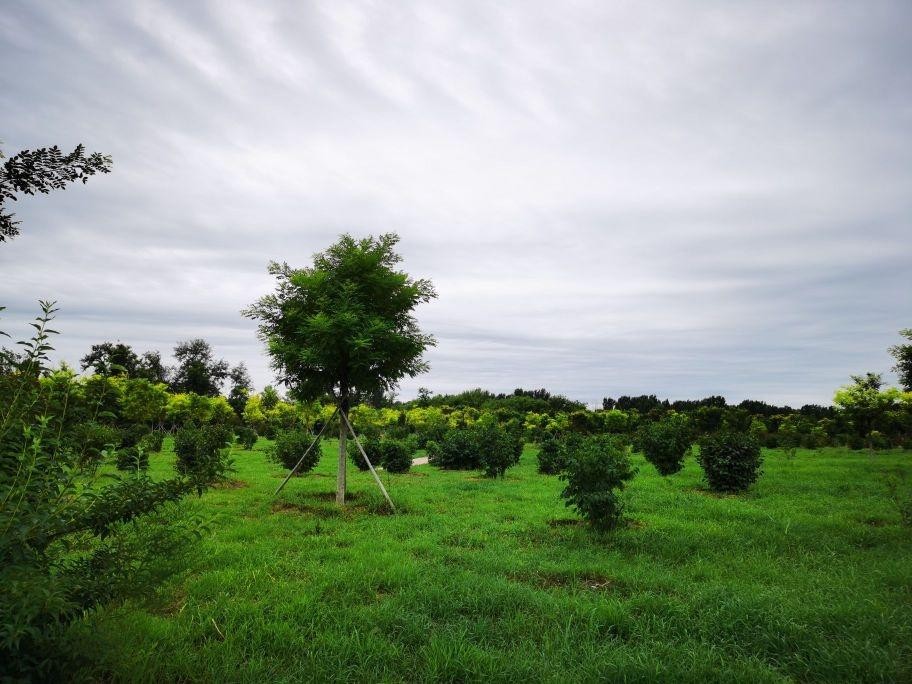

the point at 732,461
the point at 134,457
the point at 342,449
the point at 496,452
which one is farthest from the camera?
the point at 496,452

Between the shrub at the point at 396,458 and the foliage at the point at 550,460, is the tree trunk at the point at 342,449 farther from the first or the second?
the foliage at the point at 550,460

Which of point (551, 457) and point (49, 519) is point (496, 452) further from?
point (49, 519)

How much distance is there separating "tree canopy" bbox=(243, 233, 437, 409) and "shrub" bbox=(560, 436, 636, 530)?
165 inches

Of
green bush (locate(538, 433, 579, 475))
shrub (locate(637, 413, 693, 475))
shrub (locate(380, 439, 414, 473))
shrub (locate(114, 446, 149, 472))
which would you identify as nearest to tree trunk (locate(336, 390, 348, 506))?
shrub (locate(114, 446, 149, 472))

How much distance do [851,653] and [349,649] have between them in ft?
13.3

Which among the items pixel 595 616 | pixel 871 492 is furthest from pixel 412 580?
pixel 871 492

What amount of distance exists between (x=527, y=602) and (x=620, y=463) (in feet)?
12.8

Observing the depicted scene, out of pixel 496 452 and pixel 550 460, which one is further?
pixel 550 460

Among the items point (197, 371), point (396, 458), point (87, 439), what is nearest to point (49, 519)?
point (87, 439)

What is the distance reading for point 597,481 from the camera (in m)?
7.88

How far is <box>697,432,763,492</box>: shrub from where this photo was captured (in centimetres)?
1155

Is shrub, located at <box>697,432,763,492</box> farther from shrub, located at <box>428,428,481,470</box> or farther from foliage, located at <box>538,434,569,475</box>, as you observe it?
shrub, located at <box>428,428,481,470</box>

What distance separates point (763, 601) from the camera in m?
4.65

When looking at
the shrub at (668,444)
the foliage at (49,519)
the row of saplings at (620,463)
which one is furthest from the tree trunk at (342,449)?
the shrub at (668,444)
